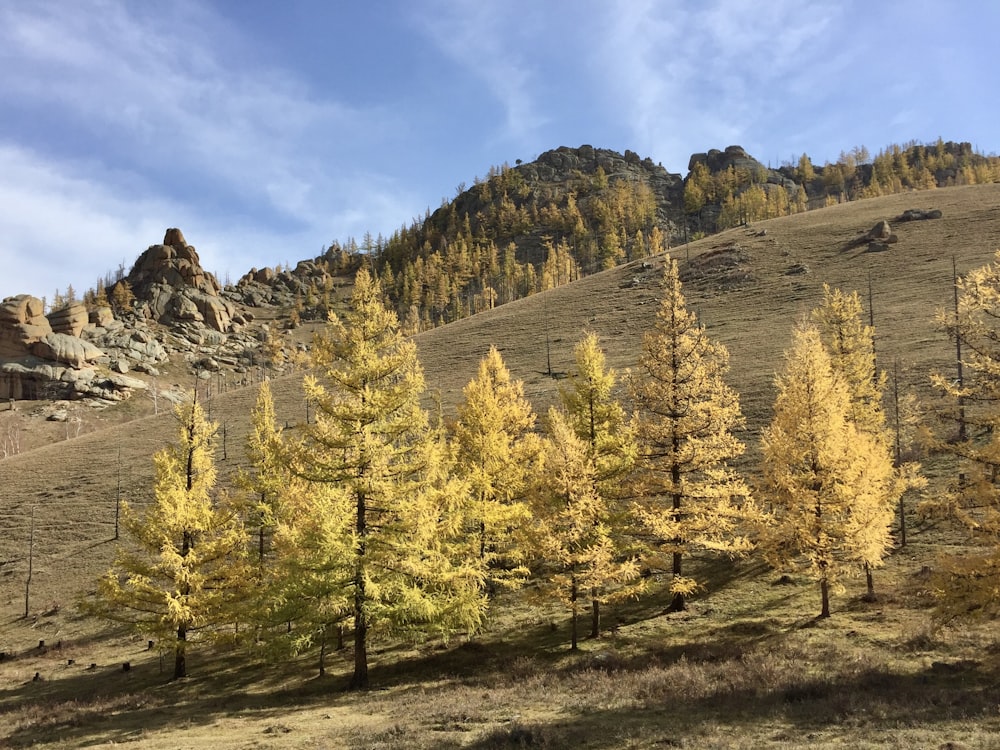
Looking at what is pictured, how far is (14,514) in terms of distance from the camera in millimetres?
57656

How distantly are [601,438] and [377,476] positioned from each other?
11.7m

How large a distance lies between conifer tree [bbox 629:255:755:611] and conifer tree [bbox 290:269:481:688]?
878cm

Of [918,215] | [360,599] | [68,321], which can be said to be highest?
[918,215]

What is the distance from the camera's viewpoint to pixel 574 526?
75.4 ft

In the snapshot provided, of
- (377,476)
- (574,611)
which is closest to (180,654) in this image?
(377,476)

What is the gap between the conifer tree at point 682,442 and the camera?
2409 cm

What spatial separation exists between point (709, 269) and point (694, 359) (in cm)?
8793

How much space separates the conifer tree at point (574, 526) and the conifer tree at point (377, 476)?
381cm

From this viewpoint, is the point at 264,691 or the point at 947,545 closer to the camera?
the point at 264,691

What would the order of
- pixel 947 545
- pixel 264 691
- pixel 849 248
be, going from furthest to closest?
1. pixel 849 248
2. pixel 947 545
3. pixel 264 691

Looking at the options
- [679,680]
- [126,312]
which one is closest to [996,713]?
[679,680]

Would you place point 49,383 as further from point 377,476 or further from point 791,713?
point 791,713

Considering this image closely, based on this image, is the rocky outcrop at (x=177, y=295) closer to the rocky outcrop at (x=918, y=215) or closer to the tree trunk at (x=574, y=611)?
the rocky outcrop at (x=918, y=215)

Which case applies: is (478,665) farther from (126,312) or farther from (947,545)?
(126,312)
